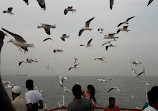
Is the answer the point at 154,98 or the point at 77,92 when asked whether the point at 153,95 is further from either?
the point at 77,92

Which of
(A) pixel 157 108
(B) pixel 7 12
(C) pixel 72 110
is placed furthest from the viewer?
(B) pixel 7 12

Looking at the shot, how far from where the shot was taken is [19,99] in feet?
16.5

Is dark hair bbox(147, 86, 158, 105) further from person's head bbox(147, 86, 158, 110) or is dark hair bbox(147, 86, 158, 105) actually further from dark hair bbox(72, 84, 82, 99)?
dark hair bbox(72, 84, 82, 99)

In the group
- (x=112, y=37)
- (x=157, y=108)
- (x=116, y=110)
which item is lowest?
(x=116, y=110)

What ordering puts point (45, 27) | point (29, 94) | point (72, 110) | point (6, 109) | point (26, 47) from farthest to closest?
point (45, 27) < point (26, 47) < point (29, 94) < point (72, 110) < point (6, 109)

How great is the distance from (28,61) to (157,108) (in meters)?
18.2

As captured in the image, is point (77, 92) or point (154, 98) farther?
point (77, 92)

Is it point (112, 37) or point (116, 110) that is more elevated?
point (112, 37)

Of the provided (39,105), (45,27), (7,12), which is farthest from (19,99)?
(7,12)

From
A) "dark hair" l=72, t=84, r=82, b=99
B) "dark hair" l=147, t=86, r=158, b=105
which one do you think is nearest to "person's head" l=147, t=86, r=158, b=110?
"dark hair" l=147, t=86, r=158, b=105

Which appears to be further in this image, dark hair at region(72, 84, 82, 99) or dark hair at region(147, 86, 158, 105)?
dark hair at region(72, 84, 82, 99)

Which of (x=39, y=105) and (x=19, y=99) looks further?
(x=39, y=105)

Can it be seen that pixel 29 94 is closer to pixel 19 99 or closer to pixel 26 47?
pixel 19 99

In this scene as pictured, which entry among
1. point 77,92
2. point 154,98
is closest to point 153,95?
point 154,98
